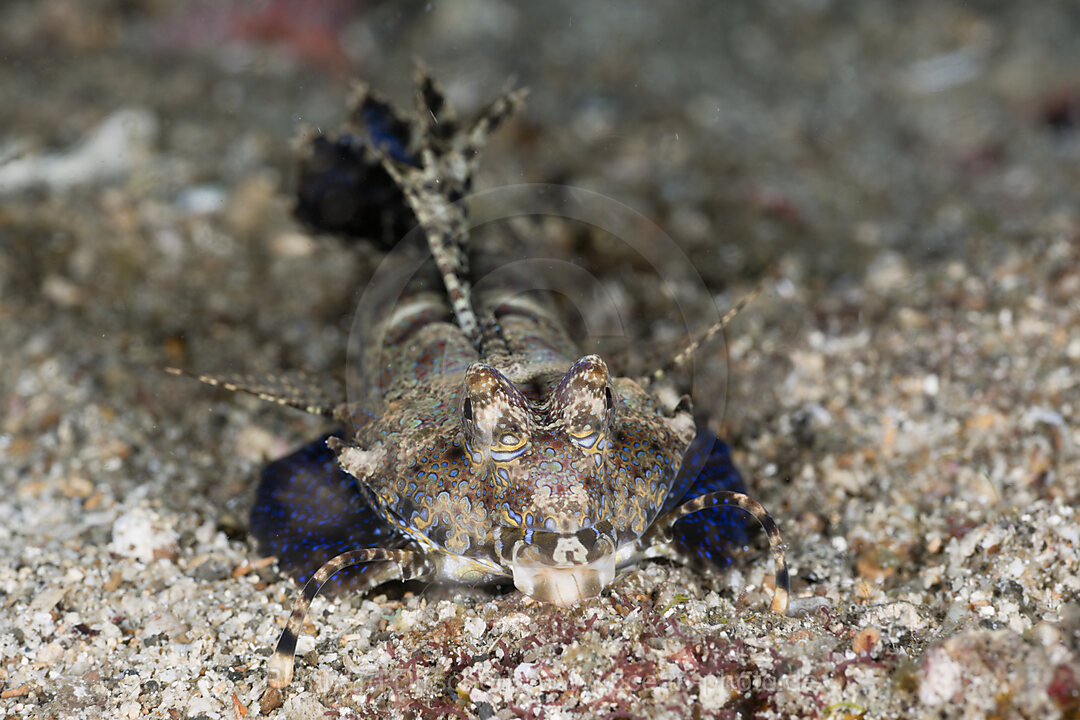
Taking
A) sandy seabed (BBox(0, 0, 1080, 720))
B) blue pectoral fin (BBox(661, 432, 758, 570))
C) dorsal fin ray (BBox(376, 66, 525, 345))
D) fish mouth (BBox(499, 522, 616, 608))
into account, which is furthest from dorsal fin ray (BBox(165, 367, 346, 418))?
blue pectoral fin (BBox(661, 432, 758, 570))

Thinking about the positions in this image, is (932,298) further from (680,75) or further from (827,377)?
(680,75)

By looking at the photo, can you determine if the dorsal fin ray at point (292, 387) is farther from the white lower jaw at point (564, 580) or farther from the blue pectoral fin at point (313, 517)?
the white lower jaw at point (564, 580)

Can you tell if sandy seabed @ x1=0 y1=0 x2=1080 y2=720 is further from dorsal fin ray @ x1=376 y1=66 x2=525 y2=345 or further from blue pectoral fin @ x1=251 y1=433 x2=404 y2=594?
dorsal fin ray @ x1=376 y1=66 x2=525 y2=345

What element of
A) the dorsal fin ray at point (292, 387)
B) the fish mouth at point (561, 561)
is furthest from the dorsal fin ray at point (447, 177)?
the fish mouth at point (561, 561)

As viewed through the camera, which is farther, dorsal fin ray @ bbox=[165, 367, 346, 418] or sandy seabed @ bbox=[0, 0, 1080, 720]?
dorsal fin ray @ bbox=[165, 367, 346, 418]

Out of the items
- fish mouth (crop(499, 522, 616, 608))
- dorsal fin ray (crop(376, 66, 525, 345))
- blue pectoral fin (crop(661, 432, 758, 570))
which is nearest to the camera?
fish mouth (crop(499, 522, 616, 608))

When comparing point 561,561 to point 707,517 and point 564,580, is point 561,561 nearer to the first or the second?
point 564,580
